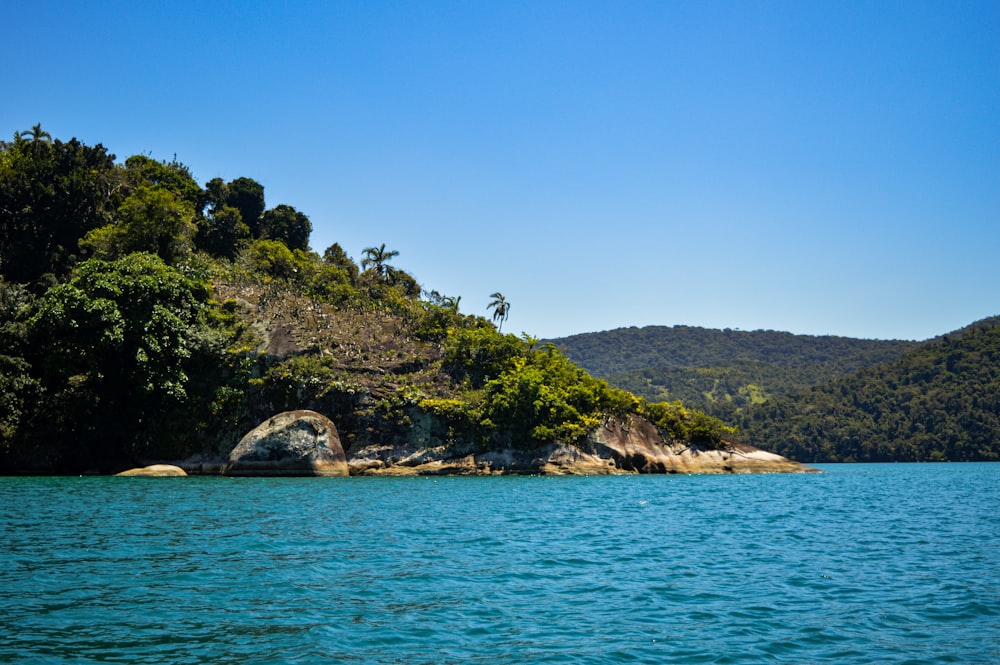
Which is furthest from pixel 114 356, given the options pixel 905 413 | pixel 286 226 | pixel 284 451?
pixel 905 413

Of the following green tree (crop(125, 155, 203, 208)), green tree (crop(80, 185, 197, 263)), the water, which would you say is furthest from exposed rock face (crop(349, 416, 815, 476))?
green tree (crop(125, 155, 203, 208))

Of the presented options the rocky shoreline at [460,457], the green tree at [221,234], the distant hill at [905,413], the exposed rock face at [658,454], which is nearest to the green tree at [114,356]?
the rocky shoreline at [460,457]

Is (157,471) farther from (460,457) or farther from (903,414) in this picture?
(903,414)

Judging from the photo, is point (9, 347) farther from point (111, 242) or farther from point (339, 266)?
point (339, 266)

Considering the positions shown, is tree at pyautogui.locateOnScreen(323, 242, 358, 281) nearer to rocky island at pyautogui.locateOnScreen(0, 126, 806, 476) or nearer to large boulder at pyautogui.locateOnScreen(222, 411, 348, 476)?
rocky island at pyautogui.locateOnScreen(0, 126, 806, 476)

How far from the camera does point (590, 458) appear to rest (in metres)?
58.6

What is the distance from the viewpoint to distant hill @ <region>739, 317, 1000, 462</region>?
397 ft

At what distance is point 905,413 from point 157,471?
124995mm

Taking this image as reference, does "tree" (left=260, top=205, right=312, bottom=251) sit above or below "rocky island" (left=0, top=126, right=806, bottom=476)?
above

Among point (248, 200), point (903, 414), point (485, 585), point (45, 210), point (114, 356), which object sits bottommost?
point (485, 585)

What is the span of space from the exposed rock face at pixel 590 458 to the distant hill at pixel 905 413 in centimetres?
7155

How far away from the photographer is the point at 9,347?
46.9m

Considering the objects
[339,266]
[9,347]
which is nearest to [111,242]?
[9,347]

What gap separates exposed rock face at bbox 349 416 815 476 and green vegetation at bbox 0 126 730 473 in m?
1.04
